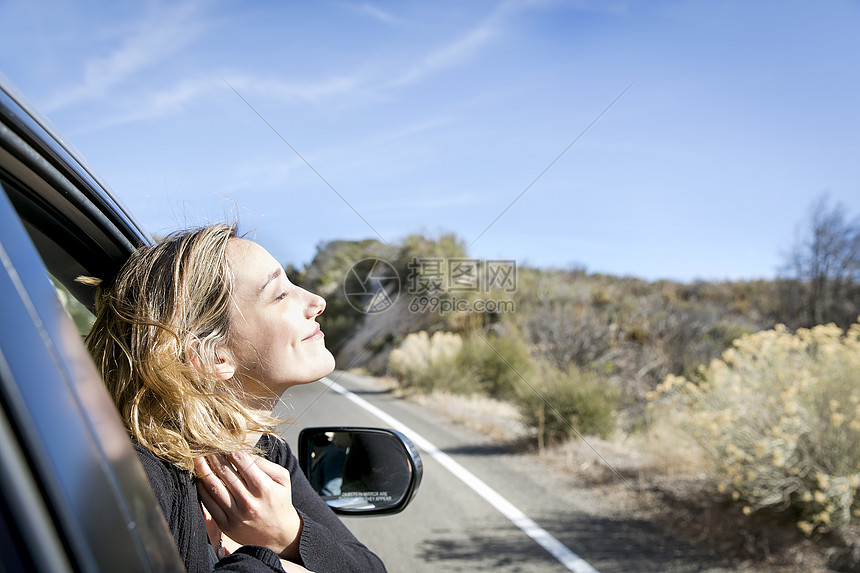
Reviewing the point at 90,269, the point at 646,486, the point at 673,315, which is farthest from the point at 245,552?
the point at 673,315

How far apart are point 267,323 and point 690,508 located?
4577 millimetres

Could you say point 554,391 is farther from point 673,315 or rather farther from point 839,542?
point 673,315

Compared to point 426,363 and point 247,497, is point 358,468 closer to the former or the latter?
point 247,497

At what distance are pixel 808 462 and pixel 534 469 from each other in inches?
96.6

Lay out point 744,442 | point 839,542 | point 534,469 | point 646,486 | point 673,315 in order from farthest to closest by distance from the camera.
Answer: point 673,315 < point 534,469 < point 646,486 < point 744,442 < point 839,542

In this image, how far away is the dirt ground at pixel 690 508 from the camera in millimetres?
3977

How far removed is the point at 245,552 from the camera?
1015 mm

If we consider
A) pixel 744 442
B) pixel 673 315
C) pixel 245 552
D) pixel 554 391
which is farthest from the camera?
pixel 673 315

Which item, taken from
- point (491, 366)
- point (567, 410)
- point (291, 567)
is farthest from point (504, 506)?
point (491, 366)

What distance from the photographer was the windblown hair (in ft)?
3.54

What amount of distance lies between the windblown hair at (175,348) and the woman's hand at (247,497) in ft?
0.11

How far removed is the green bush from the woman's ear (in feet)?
20.3

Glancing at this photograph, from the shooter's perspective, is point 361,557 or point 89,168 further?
point 361,557

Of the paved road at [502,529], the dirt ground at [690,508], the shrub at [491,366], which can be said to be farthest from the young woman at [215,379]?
the shrub at [491,366]
